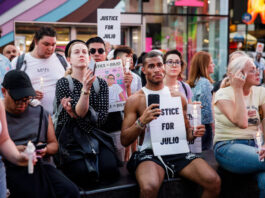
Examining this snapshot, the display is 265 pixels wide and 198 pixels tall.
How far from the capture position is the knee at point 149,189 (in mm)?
3655

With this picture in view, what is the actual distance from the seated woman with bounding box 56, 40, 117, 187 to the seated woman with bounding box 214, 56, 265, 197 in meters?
1.27

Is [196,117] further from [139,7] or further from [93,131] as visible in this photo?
[139,7]

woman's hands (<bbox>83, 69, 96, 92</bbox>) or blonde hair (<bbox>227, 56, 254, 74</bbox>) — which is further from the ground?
blonde hair (<bbox>227, 56, 254, 74</bbox>)

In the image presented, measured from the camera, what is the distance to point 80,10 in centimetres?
1233

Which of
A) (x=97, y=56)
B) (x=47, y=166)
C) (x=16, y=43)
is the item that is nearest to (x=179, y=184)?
(x=47, y=166)

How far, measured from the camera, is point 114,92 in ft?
15.6

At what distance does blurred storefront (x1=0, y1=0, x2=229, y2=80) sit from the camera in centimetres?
1214

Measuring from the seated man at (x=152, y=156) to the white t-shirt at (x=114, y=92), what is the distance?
540 mm

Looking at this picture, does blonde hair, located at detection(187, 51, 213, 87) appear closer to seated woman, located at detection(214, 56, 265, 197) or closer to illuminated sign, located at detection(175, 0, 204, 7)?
seated woman, located at detection(214, 56, 265, 197)

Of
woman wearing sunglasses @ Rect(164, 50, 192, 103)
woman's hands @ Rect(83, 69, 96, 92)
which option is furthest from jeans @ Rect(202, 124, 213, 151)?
woman's hands @ Rect(83, 69, 96, 92)

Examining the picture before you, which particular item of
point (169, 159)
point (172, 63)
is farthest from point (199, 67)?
point (169, 159)

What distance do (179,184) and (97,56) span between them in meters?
2.01

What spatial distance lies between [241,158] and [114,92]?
1718mm

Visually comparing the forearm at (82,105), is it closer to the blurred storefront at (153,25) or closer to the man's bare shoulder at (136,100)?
the man's bare shoulder at (136,100)
